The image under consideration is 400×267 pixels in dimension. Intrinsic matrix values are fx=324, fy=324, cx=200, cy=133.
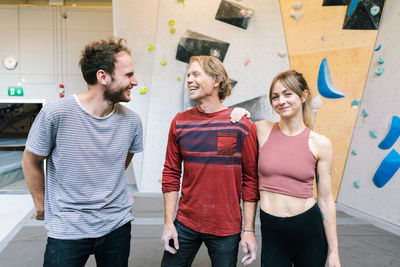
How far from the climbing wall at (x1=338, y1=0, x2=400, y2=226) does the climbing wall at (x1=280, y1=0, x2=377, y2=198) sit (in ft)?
0.35

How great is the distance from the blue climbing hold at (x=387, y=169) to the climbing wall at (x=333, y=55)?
522mm

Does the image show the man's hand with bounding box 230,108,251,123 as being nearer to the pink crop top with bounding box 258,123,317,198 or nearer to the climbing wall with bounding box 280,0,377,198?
the pink crop top with bounding box 258,123,317,198

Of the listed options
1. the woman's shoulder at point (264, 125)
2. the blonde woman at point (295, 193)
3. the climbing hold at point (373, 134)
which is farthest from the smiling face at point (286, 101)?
the climbing hold at point (373, 134)

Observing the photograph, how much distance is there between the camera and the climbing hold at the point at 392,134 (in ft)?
11.0

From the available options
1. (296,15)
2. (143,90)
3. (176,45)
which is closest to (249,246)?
(143,90)

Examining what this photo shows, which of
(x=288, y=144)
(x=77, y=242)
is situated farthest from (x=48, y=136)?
(x=288, y=144)

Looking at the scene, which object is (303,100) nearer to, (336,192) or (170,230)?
(170,230)

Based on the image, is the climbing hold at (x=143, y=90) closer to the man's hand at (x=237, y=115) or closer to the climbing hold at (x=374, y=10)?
the climbing hold at (x=374, y=10)

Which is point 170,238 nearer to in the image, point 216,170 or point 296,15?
point 216,170

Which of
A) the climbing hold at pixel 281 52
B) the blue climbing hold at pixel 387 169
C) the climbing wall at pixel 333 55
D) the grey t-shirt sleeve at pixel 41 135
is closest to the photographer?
the grey t-shirt sleeve at pixel 41 135

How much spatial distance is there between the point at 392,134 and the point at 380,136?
16 cm

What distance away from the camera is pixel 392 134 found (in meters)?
3.41

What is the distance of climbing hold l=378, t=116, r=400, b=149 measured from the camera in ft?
11.0

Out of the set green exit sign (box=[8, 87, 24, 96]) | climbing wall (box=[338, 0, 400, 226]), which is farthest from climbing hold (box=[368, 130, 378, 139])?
green exit sign (box=[8, 87, 24, 96])
